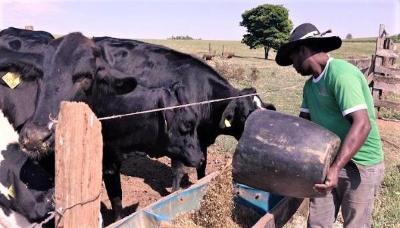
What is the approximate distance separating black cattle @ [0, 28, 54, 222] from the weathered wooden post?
1.66m

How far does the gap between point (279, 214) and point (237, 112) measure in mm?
2847

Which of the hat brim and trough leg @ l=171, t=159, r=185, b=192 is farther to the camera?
trough leg @ l=171, t=159, r=185, b=192

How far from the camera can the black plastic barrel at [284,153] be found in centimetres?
317

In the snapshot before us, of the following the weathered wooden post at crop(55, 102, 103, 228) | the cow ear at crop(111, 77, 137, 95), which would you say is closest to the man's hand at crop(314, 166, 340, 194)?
the weathered wooden post at crop(55, 102, 103, 228)

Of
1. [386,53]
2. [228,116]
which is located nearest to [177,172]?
[228,116]

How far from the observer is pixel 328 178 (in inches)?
123

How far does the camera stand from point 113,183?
563cm

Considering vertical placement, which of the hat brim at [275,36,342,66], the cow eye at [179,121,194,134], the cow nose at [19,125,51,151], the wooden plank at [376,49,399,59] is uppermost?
the hat brim at [275,36,342,66]

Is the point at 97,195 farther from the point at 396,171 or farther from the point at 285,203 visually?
the point at 396,171

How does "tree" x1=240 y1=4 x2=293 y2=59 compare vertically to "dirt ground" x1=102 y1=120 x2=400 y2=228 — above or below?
above

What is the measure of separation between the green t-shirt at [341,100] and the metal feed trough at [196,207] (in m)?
0.99

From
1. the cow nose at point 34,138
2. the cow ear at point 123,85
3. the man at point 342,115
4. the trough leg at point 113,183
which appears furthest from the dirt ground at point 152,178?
the cow nose at point 34,138

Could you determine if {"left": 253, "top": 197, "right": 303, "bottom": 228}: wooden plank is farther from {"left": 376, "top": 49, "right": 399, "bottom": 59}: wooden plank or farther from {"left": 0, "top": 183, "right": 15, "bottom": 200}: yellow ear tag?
{"left": 376, "top": 49, "right": 399, "bottom": 59}: wooden plank

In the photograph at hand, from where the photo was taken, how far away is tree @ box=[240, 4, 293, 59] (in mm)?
50844
